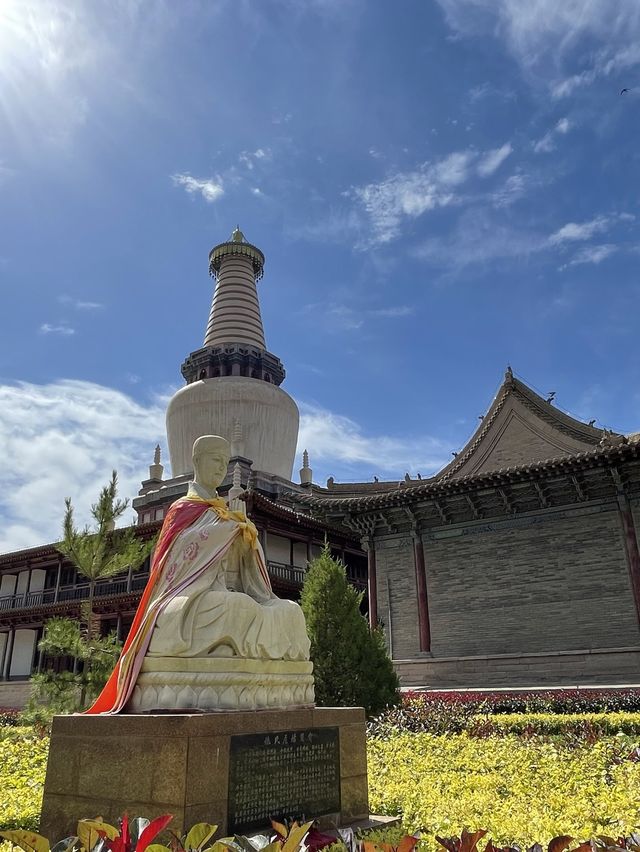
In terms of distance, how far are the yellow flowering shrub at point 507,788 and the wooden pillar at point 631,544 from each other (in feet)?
28.3

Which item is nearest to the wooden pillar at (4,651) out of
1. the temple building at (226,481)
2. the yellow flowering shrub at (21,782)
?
the temple building at (226,481)

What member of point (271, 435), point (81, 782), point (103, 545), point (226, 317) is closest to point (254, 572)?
point (81, 782)

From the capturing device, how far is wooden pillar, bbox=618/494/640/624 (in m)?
16.8

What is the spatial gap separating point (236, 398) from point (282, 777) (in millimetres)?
29349

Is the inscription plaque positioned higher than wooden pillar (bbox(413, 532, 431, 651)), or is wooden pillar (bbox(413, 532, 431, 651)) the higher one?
wooden pillar (bbox(413, 532, 431, 651))

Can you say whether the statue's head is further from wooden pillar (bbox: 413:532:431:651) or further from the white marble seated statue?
wooden pillar (bbox: 413:532:431:651)

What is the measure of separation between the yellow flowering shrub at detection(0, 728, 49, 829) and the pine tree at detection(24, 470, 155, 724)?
2.23 metres

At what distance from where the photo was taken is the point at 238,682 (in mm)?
4848

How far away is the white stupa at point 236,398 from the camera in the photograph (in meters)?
33.5

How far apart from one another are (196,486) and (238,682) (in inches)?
70.6

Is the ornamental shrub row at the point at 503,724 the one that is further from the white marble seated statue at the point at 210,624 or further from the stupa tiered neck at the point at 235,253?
the stupa tiered neck at the point at 235,253

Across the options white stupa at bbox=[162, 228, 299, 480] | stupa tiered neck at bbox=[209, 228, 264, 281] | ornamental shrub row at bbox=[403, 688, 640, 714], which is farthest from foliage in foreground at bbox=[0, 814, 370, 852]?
stupa tiered neck at bbox=[209, 228, 264, 281]

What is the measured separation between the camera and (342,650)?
1320cm

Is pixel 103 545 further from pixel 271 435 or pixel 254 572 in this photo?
pixel 271 435
